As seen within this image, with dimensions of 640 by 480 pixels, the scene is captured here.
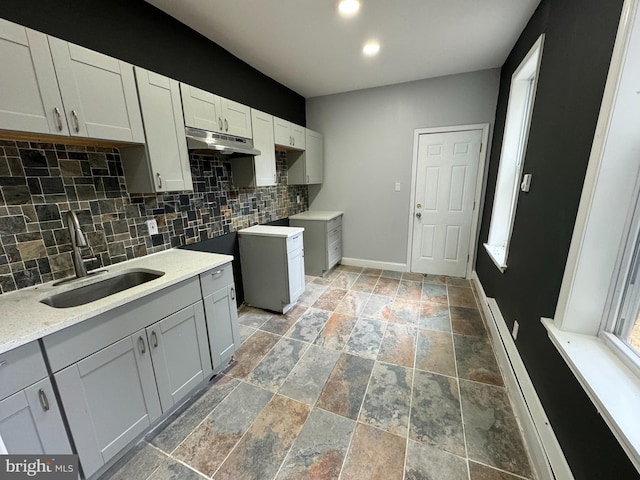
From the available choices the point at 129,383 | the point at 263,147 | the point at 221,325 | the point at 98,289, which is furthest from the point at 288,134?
the point at 129,383

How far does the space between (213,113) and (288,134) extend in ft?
3.77

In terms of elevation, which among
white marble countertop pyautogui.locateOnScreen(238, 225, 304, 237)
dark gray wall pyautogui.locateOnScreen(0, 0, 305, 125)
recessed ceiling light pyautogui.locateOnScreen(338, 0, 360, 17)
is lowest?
white marble countertop pyautogui.locateOnScreen(238, 225, 304, 237)

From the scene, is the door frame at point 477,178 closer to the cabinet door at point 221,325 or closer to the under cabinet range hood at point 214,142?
the under cabinet range hood at point 214,142

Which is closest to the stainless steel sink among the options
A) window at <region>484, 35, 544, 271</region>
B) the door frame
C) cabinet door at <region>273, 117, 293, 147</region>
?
cabinet door at <region>273, 117, 293, 147</region>

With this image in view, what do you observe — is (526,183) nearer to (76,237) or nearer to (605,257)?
(605,257)

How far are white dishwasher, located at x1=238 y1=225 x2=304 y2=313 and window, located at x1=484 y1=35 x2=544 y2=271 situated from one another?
1991mm

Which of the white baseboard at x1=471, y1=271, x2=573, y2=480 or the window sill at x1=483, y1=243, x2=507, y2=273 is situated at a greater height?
the window sill at x1=483, y1=243, x2=507, y2=273

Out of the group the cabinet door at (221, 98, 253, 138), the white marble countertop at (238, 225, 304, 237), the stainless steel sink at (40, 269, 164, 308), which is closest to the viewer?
the stainless steel sink at (40, 269, 164, 308)

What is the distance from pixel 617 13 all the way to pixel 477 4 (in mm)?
1165

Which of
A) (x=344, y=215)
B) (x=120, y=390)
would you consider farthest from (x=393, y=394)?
(x=344, y=215)

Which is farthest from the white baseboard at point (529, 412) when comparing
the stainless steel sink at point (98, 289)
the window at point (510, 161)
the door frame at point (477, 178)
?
the stainless steel sink at point (98, 289)

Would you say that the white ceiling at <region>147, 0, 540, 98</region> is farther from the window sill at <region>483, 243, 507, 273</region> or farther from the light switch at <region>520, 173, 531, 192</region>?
the window sill at <region>483, 243, 507, 273</region>

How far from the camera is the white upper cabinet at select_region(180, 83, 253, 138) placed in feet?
5.99

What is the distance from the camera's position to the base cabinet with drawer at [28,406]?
899mm
